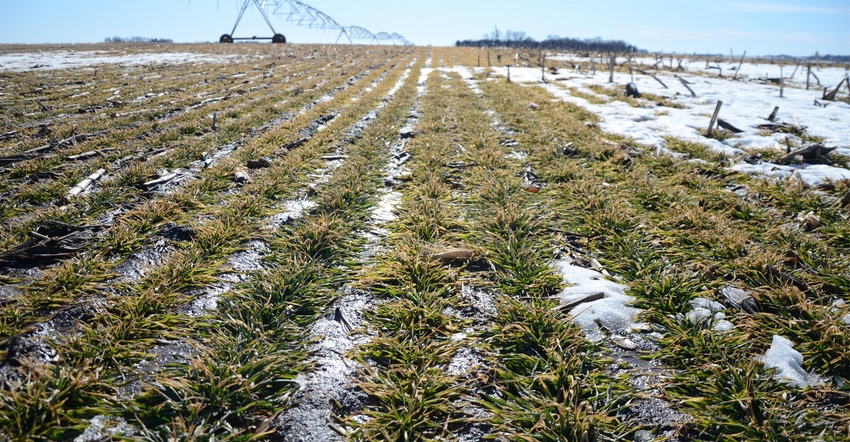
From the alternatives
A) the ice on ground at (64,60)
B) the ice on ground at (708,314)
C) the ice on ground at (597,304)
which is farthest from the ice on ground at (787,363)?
the ice on ground at (64,60)

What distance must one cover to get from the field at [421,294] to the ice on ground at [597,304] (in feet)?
0.08

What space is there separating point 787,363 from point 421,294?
2499 mm

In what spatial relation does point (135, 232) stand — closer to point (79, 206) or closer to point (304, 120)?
point (79, 206)

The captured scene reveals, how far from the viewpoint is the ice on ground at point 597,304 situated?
2975mm

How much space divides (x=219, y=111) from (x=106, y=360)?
1104 centimetres

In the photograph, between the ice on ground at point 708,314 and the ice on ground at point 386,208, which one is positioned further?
the ice on ground at point 386,208

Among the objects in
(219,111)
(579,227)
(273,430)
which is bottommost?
(273,430)

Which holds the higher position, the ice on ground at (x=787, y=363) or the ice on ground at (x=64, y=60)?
the ice on ground at (x=64, y=60)

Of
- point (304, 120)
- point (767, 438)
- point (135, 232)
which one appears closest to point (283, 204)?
point (135, 232)

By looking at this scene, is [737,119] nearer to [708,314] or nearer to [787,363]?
[708,314]

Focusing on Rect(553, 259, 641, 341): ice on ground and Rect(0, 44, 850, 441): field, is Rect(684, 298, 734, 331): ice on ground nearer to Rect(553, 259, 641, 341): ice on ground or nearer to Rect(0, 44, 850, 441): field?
Rect(0, 44, 850, 441): field

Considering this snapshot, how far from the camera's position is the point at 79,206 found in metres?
4.73

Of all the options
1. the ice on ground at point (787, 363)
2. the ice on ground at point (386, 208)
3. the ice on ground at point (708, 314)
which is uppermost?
the ice on ground at point (386, 208)

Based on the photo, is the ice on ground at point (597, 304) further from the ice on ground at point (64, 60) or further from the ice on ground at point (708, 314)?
the ice on ground at point (64, 60)
